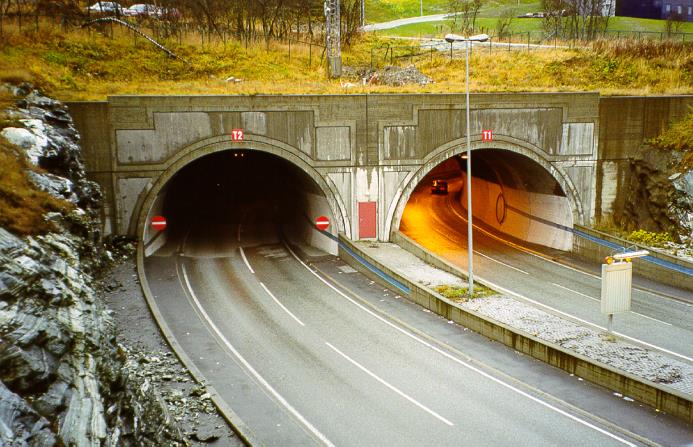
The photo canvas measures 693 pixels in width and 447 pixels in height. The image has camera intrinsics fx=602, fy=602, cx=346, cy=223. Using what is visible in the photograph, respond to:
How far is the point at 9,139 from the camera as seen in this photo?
19.5 metres

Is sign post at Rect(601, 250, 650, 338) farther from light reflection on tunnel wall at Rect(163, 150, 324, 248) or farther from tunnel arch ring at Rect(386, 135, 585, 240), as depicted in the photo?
light reflection on tunnel wall at Rect(163, 150, 324, 248)

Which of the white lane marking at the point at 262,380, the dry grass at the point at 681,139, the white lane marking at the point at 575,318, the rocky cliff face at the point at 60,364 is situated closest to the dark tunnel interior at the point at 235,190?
the white lane marking at the point at 262,380

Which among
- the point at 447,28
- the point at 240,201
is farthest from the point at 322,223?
the point at 447,28

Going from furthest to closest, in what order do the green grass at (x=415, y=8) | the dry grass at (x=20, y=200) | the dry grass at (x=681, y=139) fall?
the green grass at (x=415, y=8) → the dry grass at (x=681, y=139) → the dry grass at (x=20, y=200)

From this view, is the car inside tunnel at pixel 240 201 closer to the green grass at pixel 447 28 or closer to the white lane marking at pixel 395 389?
the white lane marking at pixel 395 389

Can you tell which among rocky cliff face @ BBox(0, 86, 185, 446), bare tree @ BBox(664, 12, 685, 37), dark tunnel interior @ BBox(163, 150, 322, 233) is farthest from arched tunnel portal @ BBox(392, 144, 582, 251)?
bare tree @ BBox(664, 12, 685, 37)

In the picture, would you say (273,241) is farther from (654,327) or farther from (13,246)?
(13,246)

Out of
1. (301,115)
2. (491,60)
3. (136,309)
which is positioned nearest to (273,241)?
(301,115)

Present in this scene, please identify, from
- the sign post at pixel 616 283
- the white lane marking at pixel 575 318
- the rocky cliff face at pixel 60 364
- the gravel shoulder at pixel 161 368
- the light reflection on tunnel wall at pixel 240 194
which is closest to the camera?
the rocky cliff face at pixel 60 364

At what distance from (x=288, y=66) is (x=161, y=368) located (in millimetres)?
30917

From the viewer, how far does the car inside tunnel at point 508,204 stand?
112 feet

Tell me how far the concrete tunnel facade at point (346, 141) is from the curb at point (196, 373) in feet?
19.5

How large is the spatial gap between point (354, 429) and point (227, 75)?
32.2 m

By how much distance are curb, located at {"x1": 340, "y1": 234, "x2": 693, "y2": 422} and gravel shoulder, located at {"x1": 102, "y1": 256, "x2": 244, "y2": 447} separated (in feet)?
33.4
